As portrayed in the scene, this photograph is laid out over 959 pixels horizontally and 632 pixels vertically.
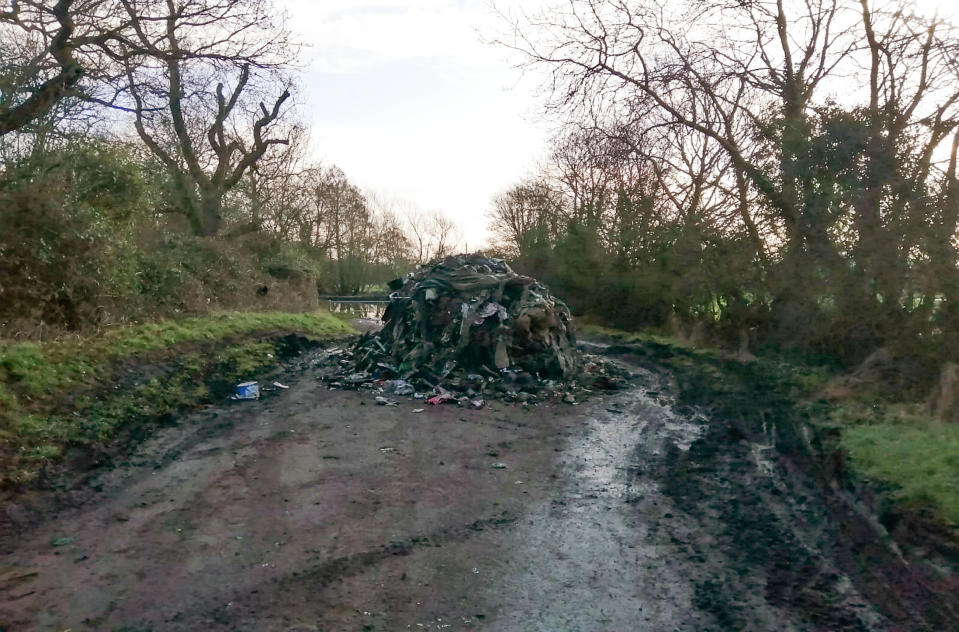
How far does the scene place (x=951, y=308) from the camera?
375 inches

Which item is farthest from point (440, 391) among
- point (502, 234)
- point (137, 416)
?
point (502, 234)

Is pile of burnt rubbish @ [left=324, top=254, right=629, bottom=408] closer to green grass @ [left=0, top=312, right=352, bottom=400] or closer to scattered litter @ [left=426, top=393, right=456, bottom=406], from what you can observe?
scattered litter @ [left=426, top=393, right=456, bottom=406]

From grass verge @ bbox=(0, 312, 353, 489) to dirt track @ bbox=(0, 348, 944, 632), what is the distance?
27.9 inches

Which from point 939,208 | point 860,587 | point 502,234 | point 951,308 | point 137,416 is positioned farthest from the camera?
point 502,234

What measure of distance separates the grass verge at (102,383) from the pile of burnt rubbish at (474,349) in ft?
7.86

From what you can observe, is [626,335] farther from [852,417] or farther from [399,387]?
[852,417]

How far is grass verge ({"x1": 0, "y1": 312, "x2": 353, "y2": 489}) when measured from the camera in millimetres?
7070

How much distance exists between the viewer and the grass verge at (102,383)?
7.07m

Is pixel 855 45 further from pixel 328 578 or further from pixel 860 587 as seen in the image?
pixel 328 578

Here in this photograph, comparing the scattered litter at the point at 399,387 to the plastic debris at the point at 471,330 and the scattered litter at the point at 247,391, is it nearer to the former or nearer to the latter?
the plastic debris at the point at 471,330

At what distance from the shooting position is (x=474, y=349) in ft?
43.0

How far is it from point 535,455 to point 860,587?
4.09 m

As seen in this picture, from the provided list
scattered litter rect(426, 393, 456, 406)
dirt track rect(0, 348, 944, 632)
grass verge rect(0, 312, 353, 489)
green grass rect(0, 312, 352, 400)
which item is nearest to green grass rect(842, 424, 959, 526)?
dirt track rect(0, 348, 944, 632)

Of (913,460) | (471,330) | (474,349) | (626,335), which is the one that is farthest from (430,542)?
(626,335)
